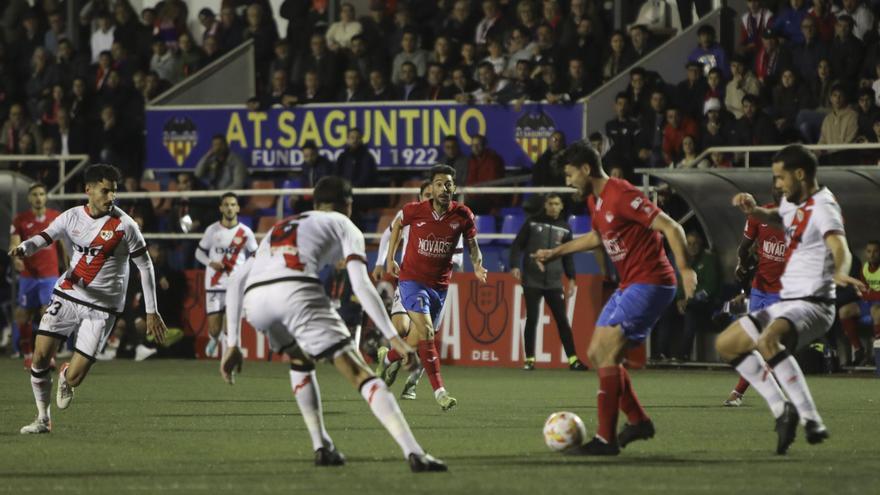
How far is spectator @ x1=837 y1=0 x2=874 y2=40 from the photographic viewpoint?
21.9 metres

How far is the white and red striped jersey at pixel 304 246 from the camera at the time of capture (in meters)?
9.55

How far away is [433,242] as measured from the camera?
51.0 ft

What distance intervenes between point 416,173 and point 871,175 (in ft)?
25.3

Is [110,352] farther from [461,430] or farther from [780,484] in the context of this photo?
[780,484]

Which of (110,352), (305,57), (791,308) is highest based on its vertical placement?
(305,57)

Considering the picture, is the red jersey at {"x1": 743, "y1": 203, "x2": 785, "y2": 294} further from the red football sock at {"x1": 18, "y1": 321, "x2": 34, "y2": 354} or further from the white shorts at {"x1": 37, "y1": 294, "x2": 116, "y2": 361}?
the red football sock at {"x1": 18, "y1": 321, "x2": 34, "y2": 354}

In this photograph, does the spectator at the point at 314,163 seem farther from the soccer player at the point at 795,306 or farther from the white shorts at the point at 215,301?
the soccer player at the point at 795,306

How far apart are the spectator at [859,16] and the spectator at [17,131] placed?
13591 mm

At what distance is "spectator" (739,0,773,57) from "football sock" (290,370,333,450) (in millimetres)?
14231

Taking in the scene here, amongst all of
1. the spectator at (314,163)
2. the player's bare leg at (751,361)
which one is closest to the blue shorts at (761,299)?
the player's bare leg at (751,361)

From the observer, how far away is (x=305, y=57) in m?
26.3

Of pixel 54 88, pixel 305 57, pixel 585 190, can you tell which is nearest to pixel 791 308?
pixel 585 190

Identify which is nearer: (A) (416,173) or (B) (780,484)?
(B) (780,484)

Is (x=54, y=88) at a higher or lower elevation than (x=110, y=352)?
higher
